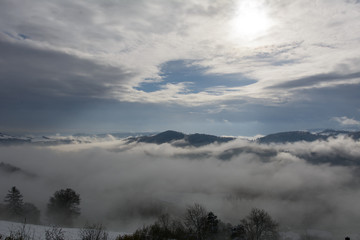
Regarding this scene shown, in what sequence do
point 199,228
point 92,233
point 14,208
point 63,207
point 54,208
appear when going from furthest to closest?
point 54,208
point 63,207
point 14,208
point 199,228
point 92,233

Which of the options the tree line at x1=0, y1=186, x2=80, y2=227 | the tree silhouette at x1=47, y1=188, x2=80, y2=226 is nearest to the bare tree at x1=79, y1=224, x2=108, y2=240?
Result: the tree silhouette at x1=47, y1=188, x2=80, y2=226

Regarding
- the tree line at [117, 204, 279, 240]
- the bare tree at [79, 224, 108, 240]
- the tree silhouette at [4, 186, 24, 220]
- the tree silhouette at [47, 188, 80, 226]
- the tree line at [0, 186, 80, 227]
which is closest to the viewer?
the bare tree at [79, 224, 108, 240]

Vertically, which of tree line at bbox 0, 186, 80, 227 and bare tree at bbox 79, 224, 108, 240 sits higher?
bare tree at bbox 79, 224, 108, 240

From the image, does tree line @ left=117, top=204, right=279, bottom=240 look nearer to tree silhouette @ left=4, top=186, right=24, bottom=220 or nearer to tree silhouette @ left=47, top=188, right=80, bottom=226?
tree silhouette @ left=47, top=188, right=80, bottom=226

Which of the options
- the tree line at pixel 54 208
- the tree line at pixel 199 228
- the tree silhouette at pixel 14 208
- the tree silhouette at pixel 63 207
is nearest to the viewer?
the tree line at pixel 199 228

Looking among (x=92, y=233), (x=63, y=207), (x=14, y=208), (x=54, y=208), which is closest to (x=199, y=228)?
(x=92, y=233)

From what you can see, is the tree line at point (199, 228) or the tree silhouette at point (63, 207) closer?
the tree line at point (199, 228)

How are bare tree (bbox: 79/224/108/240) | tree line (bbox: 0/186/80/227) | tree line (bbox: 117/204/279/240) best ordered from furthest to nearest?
tree line (bbox: 0/186/80/227), tree line (bbox: 117/204/279/240), bare tree (bbox: 79/224/108/240)

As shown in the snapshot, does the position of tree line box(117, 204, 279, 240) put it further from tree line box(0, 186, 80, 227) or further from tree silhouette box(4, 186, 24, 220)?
tree silhouette box(4, 186, 24, 220)

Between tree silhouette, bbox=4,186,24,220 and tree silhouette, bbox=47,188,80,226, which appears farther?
tree silhouette, bbox=47,188,80,226

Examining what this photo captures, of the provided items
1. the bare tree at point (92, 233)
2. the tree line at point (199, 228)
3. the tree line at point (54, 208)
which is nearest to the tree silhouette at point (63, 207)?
the tree line at point (54, 208)

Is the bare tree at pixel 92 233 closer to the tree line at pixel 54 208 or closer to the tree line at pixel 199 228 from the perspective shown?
the tree line at pixel 199 228

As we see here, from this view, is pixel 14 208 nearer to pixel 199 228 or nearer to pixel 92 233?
pixel 199 228

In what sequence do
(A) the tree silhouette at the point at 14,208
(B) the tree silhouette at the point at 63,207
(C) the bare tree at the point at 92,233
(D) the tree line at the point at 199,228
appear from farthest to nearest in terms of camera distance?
(B) the tree silhouette at the point at 63,207 < (A) the tree silhouette at the point at 14,208 < (D) the tree line at the point at 199,228 < (C) the bare tree at the point at 92,233
